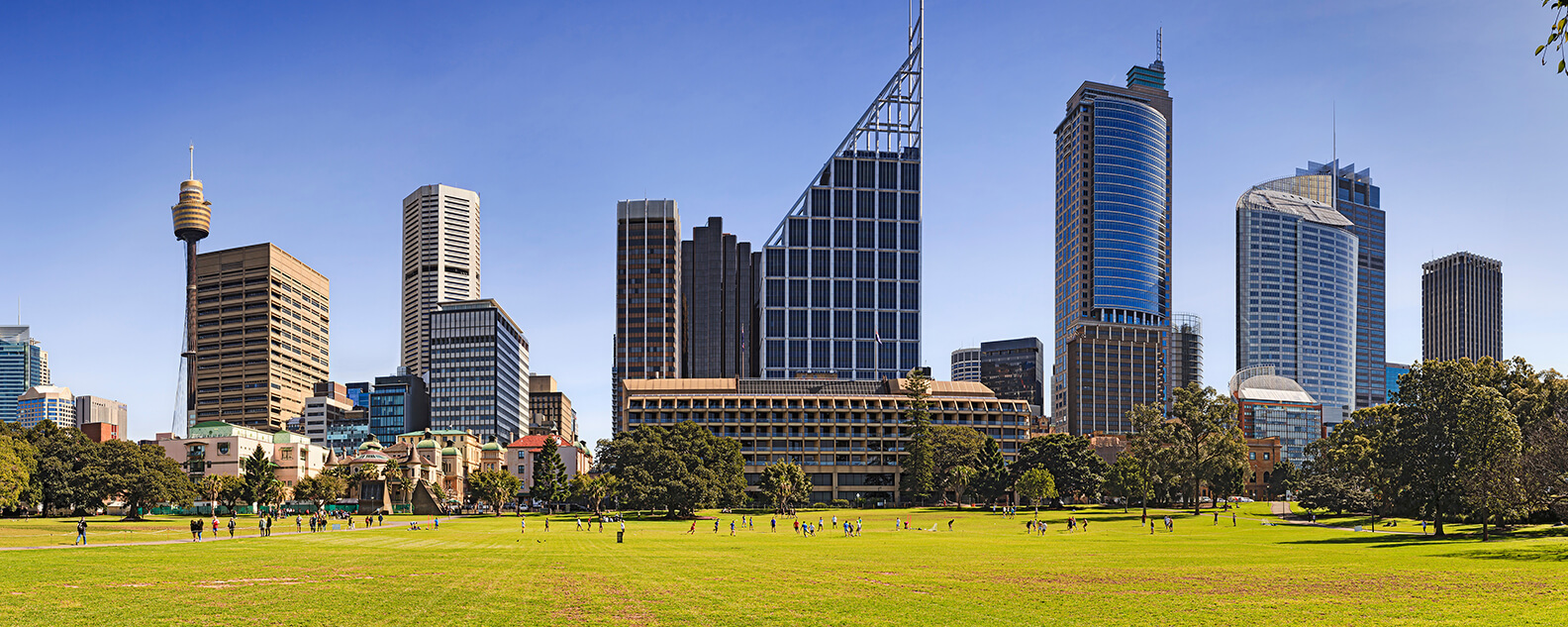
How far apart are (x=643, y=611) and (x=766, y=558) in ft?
77.9

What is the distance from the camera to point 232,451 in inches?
7126

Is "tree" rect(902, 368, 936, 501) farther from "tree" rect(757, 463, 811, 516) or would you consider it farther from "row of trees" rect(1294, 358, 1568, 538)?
"row of trees" rect(1294, 358, 1568, 538)

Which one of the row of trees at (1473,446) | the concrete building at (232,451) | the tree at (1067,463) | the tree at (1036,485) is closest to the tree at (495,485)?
the concrete building at (232,451)

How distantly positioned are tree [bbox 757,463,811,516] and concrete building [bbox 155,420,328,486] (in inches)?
3334

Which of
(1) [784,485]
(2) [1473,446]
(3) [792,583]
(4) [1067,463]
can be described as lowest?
(1) [784,485]

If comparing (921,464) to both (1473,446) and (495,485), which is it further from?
(1473,446)

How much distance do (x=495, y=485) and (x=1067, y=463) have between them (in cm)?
8351

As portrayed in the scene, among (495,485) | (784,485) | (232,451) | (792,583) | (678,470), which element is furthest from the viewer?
(232,451)

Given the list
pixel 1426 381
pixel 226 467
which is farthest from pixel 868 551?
pixel 226 467

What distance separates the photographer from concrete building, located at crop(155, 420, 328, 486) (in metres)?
181

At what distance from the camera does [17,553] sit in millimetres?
56906

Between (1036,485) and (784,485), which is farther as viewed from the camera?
(784,485)

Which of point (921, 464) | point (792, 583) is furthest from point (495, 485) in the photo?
point (792, 583)

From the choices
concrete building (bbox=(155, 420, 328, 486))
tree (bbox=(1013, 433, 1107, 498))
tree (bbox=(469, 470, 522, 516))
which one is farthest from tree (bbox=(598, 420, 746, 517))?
concrete building (bbox=(155, 420, 328, 486))
